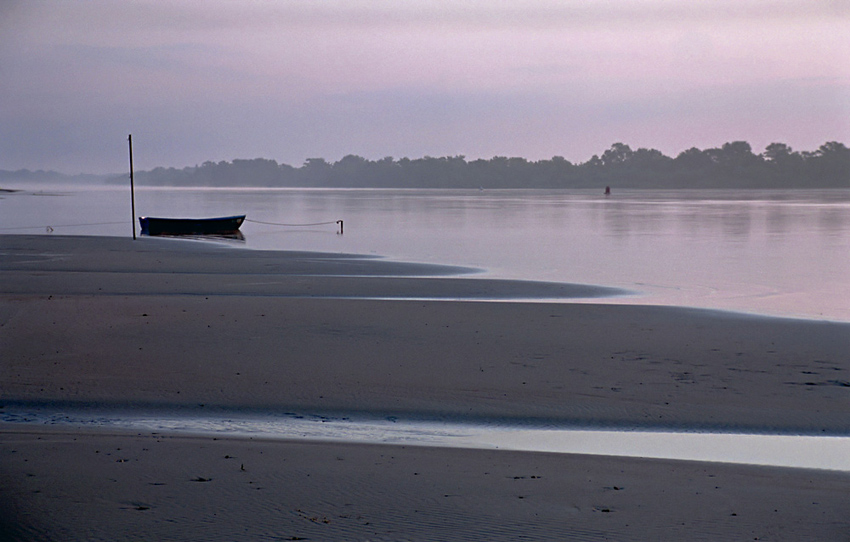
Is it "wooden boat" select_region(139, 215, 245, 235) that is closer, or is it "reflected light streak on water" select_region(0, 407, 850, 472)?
"reflected light streak on water" select_region(0, 407, 850, 472)

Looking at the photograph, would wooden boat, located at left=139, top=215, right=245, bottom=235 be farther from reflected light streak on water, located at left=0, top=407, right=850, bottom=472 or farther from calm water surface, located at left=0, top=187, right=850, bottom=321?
reflected light streak on water, located at left=0, top=407, right=850, bottom=472

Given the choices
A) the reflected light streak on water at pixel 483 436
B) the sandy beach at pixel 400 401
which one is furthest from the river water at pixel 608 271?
the sandy beach at pixel 400 401

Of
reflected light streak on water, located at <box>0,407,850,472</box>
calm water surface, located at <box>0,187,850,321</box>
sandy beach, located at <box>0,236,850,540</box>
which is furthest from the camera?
calm water surface, located at <box>0,187,850,321</box>

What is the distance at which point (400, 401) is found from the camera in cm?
889

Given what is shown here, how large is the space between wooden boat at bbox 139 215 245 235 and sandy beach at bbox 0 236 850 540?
23.7 meters

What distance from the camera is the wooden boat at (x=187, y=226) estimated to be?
41500 millimetres

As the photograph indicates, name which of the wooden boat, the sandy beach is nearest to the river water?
the sandy beach

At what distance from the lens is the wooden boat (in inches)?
1634

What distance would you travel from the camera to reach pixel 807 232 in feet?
143

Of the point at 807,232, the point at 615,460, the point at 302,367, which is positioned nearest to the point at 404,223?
the point at 807,232

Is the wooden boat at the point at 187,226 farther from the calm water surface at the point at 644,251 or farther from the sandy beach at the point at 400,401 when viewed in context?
the sandy beach at the point at 400,401

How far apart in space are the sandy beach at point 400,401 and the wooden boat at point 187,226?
23.7 m

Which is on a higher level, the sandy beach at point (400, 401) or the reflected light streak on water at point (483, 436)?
the sandy beach at point (400, 401)

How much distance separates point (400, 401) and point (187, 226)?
35481mm
